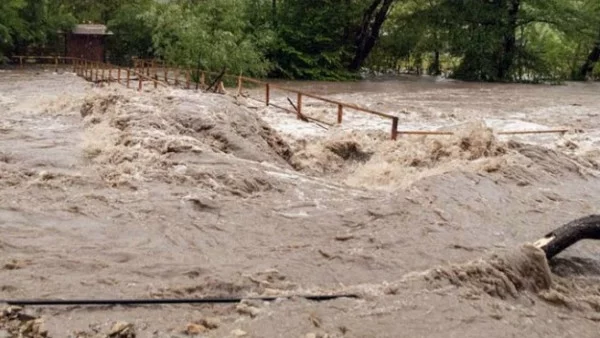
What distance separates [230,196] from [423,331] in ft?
14.1

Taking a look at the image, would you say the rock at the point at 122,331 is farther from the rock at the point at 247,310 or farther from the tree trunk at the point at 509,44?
the tree trunk at the point at 509,44

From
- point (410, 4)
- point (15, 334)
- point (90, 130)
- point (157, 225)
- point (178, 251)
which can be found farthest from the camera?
point (410, 4)

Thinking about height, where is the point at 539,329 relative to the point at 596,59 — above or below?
below

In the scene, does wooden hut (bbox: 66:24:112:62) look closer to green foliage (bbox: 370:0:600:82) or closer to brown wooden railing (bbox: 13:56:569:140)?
brown wooden railing (bbox: 13:56:569:140)

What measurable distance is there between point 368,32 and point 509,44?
27.3ft

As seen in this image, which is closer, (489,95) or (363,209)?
(363,209)

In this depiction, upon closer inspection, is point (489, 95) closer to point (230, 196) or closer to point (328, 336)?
point (230, 196)

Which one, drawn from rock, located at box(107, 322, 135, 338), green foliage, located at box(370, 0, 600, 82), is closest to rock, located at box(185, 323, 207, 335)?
rock, located at box(107, 322, 135, 338)

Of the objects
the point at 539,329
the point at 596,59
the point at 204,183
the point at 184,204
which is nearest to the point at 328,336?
the point at 539,329

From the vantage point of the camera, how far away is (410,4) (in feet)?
138

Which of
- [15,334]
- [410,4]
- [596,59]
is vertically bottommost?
[15,334]

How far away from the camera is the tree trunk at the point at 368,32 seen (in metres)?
38.9

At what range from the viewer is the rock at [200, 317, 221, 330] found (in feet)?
16.6

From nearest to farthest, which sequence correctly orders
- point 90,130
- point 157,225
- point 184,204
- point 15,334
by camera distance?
point 15,334 → point 157,225 → point 184,204 → point 90,130
